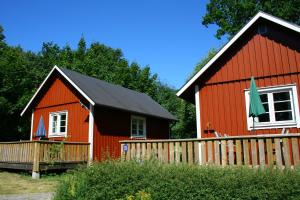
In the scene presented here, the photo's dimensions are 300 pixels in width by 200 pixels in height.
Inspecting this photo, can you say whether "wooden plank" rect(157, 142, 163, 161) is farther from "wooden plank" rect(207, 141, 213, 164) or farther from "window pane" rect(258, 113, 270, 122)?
"window pane" rect(258, 113, 270, 122)

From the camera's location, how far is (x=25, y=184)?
12.7 meters

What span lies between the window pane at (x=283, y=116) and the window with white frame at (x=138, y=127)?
11.3 m

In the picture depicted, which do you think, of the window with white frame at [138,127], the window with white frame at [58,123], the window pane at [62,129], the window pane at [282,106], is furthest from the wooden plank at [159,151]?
the window pane at [62,129]

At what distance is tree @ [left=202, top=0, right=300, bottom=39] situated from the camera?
3206 centimetres

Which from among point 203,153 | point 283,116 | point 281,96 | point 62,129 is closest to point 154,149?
point 203,153

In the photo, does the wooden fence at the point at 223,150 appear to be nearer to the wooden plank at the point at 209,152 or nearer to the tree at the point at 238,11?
the wooden plank at the point at 209,152

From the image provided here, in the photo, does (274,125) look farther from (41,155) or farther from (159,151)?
(41,155)

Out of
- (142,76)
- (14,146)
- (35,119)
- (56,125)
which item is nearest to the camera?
(14,146)

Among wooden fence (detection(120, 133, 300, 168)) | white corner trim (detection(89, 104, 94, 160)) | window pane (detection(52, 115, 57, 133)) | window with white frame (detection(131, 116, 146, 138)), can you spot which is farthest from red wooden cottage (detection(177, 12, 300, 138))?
window pane (detection(52, 115, 57, 133))

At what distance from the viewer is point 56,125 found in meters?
20.5

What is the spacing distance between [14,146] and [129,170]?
35.9 feet

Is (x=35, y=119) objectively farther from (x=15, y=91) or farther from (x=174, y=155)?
(x=174, y=155)

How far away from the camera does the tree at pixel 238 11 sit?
32062mm

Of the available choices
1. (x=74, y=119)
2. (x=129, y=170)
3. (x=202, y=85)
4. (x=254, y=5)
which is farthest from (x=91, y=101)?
(x=254, y=5)
